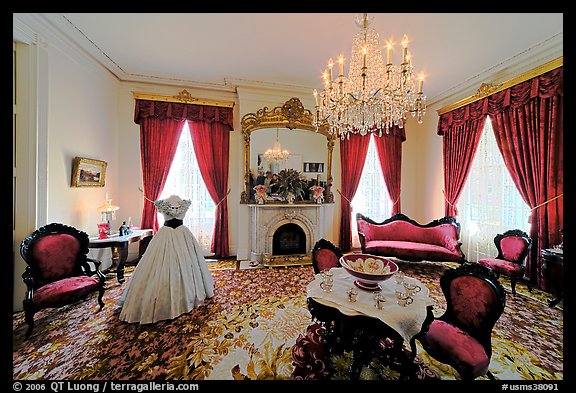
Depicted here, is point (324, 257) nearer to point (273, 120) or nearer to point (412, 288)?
point (412, 288)

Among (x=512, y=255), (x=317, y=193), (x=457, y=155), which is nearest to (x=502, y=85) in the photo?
(x=457, y=155)

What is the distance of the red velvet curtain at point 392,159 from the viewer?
17.0ft

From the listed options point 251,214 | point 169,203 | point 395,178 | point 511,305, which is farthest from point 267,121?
point 511,305

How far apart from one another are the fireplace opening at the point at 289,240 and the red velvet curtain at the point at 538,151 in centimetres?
390

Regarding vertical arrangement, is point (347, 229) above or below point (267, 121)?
below

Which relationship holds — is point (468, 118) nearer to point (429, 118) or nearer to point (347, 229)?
point (429, 118)

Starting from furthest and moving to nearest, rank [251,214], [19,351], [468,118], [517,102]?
[251,214]
[468,118]
[517,102]
[19,351]

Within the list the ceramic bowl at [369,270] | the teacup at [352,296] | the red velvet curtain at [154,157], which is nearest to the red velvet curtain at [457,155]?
the ceramic bowl at [369,270]

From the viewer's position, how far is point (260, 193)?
4.31 metres

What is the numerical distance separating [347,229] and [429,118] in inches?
141

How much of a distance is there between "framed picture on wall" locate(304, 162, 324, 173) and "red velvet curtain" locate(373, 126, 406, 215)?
166cm

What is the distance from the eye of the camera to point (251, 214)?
450 cm

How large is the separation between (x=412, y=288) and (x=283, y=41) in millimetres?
3520

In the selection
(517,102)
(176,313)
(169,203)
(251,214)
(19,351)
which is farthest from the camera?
(251,214)
